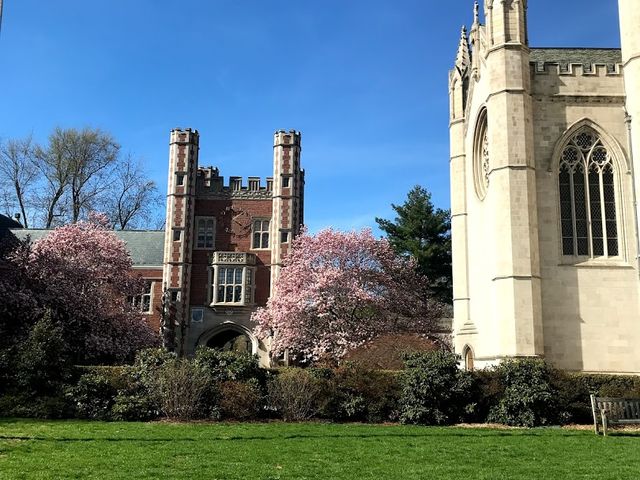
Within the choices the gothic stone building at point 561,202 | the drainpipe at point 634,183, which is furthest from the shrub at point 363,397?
the drainpipe at point 634,183

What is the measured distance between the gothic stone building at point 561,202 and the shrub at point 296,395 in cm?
589

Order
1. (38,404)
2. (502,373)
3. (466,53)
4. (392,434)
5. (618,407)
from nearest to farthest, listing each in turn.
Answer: (392,434)
(618,407)
(38,404)
(502,373)
(466,53)

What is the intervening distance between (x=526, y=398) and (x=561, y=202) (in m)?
7.03

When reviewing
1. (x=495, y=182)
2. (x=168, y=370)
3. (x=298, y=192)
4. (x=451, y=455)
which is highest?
(x=298, y=192)

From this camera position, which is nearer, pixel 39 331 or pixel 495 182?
pixel 39 331

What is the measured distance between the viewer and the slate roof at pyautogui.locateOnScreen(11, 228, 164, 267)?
132 ft

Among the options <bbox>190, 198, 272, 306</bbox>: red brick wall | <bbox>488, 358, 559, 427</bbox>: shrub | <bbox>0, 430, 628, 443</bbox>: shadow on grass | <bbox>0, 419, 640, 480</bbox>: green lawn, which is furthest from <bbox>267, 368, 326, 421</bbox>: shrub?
<bbox>190, 198, 272, 306</bbox>: red brick wall

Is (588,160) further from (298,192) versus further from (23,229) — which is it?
(23,229)

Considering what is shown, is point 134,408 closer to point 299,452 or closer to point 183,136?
point 299,452

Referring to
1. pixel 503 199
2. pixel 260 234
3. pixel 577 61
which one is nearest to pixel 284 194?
pixel 260 234

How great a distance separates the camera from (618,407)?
13844 mm

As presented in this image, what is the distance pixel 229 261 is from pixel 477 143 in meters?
19.2

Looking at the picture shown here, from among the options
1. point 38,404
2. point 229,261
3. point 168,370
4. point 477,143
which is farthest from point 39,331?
point 229,261

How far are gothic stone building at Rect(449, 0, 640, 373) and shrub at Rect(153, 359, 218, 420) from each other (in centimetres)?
845
